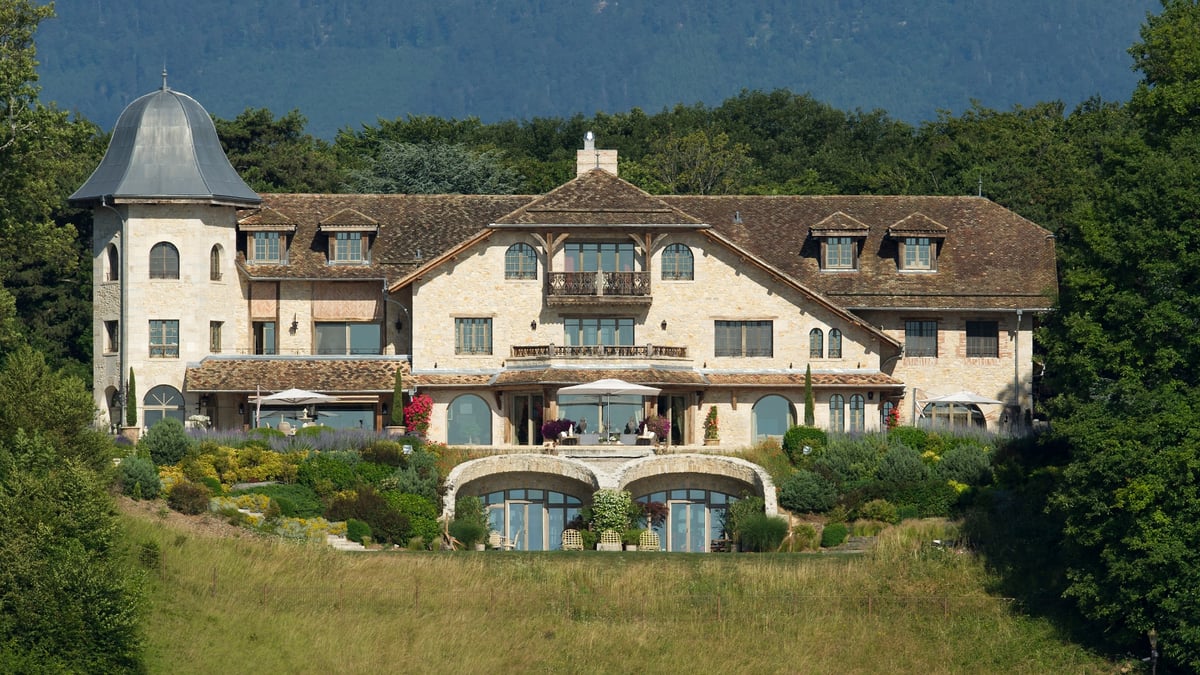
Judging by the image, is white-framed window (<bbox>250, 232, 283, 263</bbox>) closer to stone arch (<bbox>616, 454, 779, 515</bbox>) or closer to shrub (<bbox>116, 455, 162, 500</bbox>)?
shrub (<bbox>116, 455, 162, 500</bbox>)

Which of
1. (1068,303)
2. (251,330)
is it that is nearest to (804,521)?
(1068,303)

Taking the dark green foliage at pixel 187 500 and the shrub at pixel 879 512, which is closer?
the dark green foliage at pixel 187 500

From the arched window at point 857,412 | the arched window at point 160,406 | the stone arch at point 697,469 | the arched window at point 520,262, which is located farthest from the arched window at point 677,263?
the arched window at point 160,406

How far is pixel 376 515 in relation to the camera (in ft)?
197

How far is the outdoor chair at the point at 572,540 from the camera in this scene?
62375 mm

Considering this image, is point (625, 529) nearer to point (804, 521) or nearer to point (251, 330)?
point (804, 521)

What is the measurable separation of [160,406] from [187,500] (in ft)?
37.8

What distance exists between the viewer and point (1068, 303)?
2313 inches

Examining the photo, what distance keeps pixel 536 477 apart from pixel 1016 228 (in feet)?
64.6

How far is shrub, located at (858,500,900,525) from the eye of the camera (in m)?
61.2

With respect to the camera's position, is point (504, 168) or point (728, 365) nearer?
point (728, 365)

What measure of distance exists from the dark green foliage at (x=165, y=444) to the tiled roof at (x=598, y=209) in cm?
1213

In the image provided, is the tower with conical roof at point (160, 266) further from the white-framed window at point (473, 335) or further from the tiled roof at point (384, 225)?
the white-framed window at point (473, 335)

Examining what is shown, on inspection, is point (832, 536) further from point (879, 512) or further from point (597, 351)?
point (597, 351)
